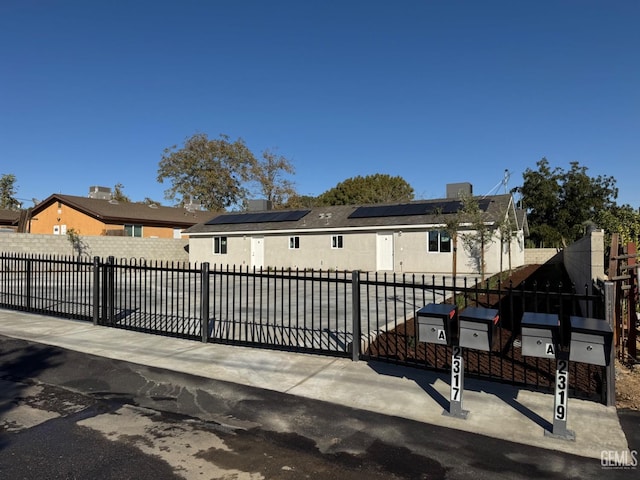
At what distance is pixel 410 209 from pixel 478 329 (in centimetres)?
2218

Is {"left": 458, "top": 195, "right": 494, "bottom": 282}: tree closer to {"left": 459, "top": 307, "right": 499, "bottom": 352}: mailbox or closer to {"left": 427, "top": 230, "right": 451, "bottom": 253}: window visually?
{"left": 427, "top": 230, "right": 451, "bottom": 253}: window

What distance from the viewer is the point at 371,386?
5.34 meters

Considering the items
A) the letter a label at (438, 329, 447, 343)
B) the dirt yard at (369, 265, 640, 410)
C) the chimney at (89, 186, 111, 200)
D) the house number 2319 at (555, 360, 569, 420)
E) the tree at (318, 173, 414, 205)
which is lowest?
the dirt yard at (369, 265, 640, 410)

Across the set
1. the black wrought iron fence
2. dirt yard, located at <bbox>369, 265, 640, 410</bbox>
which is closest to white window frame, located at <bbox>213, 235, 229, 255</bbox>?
the black wrought iron fence

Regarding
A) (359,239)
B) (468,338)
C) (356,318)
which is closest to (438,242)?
(359,239)

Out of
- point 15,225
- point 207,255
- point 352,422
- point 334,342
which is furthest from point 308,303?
point 15,225

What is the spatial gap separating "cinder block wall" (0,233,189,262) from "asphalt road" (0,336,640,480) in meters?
17.0

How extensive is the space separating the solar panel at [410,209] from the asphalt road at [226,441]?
1943 cm

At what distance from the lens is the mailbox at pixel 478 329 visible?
14.0 ft

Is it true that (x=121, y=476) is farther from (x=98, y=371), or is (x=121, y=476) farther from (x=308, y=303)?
(x=308, y=303)

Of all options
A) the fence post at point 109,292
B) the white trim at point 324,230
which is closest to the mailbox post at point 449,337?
the fence post at point 109,292

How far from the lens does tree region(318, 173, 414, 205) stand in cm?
5569

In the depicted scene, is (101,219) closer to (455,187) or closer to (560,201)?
(455,187)

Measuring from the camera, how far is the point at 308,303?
12711 mm
